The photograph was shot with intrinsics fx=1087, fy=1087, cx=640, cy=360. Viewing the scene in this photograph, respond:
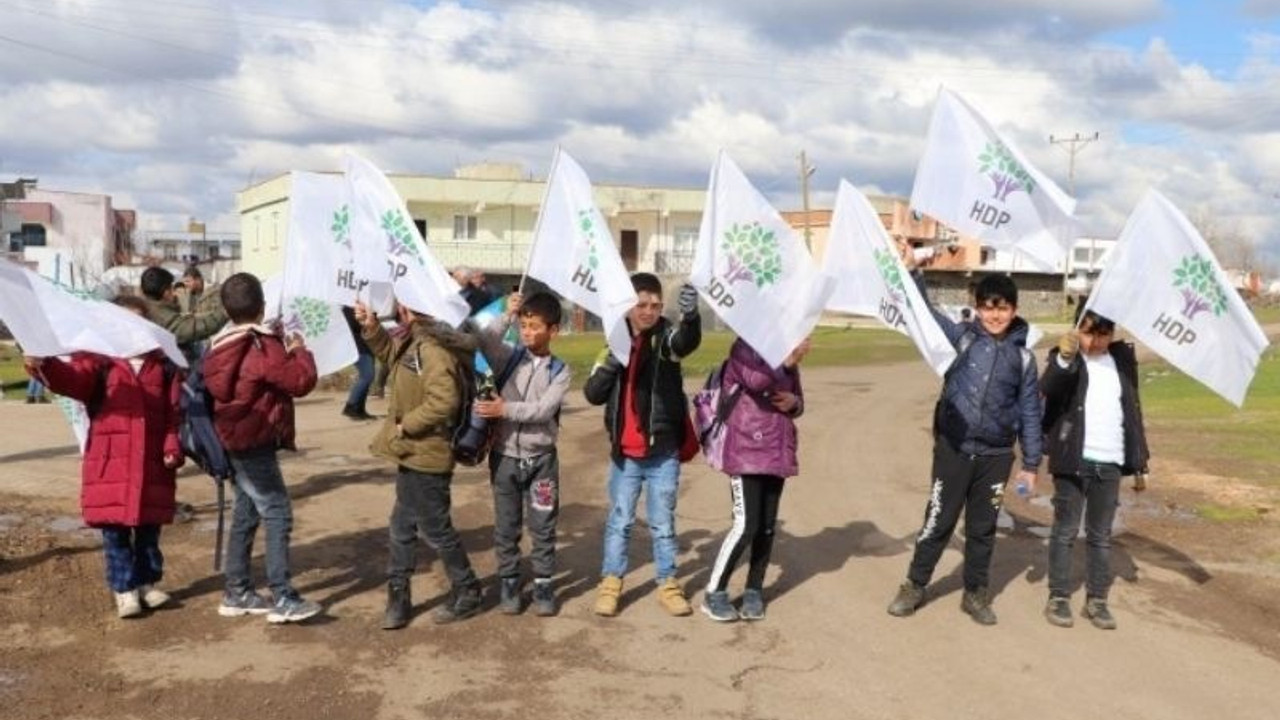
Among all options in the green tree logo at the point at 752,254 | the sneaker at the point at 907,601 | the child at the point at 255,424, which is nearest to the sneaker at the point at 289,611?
the child at the point at 255,424

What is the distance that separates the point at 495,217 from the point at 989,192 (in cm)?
4318

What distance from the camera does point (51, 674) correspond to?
4.89 meters

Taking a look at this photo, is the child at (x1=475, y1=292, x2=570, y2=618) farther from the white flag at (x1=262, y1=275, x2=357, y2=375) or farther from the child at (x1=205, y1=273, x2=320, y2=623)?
the white flag at (x1=262, y1=275, x2=357, y2=375)

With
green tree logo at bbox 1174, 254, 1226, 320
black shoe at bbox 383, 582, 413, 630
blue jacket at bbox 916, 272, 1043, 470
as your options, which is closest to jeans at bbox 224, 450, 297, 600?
black shoe at bbox 383, 582, 413, 630

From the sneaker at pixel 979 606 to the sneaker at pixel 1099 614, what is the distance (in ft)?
1.71

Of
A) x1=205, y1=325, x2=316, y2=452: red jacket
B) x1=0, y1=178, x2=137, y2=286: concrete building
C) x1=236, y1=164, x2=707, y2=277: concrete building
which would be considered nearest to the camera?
x1=205, y1=325, x2=316, y2=452: red jacket

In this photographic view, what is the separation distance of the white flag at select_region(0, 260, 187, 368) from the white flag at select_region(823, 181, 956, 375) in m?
3.59

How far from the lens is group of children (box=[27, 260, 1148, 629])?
Answer: 5.60 m

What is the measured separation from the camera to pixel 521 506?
599 cm

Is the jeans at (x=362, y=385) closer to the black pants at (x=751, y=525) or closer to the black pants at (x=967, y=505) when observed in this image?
the black pants at (x=751, y=525)

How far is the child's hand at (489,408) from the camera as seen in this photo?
567 centimetres

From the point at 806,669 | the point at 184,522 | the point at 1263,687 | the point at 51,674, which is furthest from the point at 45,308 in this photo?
the point at 1263,687

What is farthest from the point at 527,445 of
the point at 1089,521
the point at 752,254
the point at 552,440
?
the point at 1089,521

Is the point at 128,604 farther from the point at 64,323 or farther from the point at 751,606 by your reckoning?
the point at 751,606
